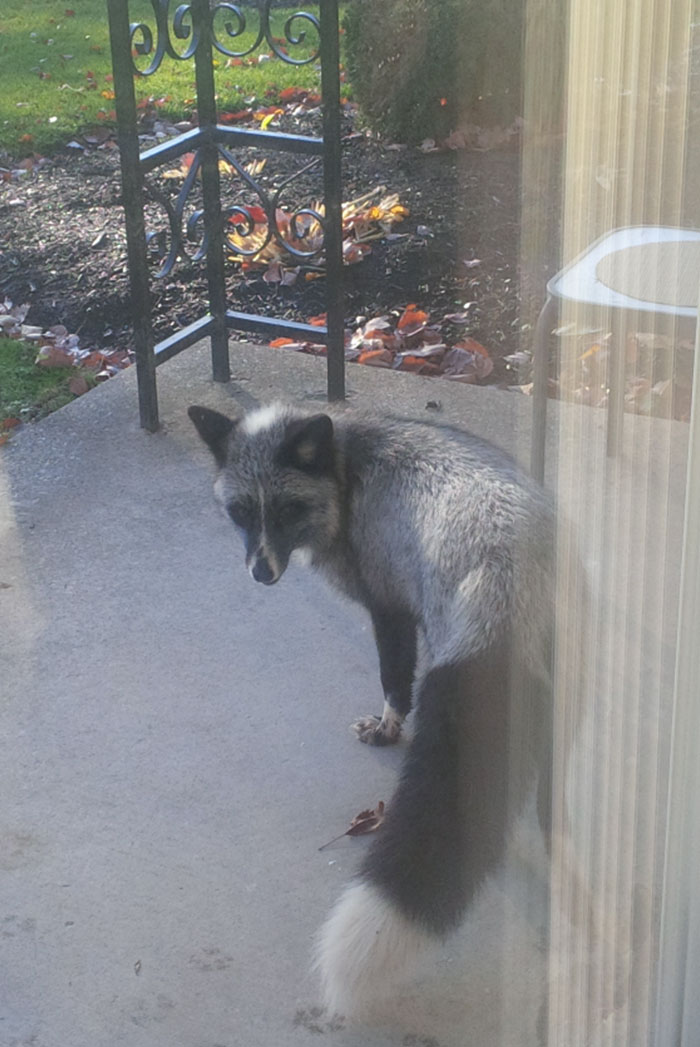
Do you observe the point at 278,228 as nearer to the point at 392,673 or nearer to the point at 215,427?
the point at 215,427

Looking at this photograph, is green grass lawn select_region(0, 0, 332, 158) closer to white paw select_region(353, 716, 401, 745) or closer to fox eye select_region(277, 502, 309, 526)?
fox eye select_region(277, 502, 309, 526)

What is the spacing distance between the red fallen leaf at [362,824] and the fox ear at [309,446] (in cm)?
88

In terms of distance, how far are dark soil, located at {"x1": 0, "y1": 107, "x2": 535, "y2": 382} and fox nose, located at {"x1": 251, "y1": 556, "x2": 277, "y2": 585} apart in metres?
2.20

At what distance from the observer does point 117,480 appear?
15.5 feet

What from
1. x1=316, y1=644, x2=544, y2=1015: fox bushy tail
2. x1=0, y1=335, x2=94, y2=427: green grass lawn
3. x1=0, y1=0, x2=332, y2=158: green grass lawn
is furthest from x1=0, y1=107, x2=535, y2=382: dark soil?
x1=316, y1=644, x2=544, y2=1015: fox bushy tail

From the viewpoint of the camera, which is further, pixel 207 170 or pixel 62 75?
pixel 62 75

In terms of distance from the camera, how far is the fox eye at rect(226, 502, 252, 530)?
11.2 feet

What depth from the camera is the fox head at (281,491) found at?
3.34 m

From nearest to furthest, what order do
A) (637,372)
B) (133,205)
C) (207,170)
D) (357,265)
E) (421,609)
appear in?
(637,372) → (421,609) → (133,205) → (207,170) → (357,265)

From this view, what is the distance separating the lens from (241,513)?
342cm

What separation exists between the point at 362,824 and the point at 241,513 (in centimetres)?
87

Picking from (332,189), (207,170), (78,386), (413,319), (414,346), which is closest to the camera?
(332,189)

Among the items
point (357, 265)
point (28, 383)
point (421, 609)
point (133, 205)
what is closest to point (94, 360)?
point (28, 383)

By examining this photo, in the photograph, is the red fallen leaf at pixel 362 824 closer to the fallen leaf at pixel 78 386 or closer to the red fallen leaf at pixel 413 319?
the fallen leaf at pixel 78 386
